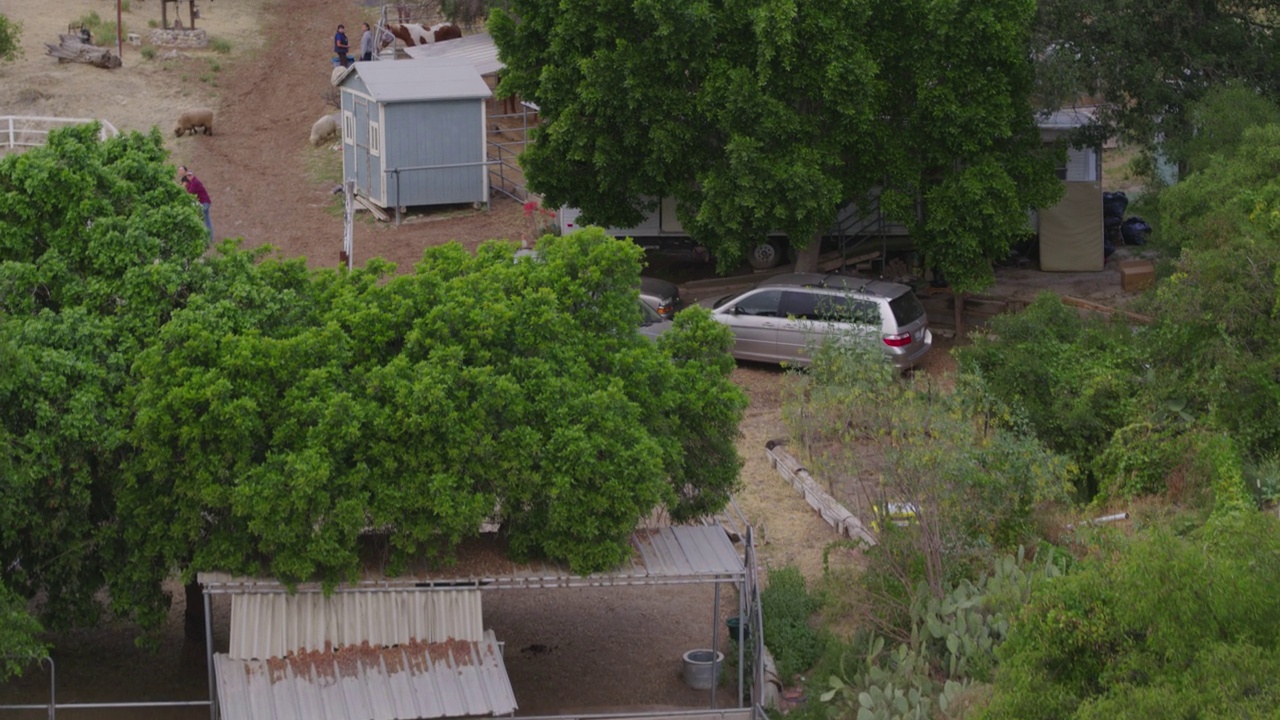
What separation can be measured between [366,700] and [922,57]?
1536 centimetres

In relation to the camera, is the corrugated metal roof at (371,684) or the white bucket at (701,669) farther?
the white bucket at (701,669)

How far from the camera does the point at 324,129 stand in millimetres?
37781

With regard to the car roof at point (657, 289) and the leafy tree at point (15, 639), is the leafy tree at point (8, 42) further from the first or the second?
the leafy tree at point (15, 639)

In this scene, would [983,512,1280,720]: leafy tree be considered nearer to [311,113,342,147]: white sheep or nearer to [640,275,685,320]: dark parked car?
[640,275,685,320]: dark parked car

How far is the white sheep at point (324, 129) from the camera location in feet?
124

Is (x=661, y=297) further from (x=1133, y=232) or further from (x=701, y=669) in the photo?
(x=1133, y=232)

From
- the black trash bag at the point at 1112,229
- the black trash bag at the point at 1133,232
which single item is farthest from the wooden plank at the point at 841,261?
A: the black trash bag at the point at 1133,232

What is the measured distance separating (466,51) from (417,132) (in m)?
5.87

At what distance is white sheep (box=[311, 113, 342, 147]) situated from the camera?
→ 37.7 metres

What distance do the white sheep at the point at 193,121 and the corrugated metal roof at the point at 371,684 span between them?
2734 centimetres

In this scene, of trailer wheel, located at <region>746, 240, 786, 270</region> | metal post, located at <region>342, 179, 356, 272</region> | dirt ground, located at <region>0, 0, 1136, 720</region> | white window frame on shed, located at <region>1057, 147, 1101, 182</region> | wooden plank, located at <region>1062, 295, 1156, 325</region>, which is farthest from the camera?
white window frame on shed, located at <region>1057, 147, 1101, 182</region>

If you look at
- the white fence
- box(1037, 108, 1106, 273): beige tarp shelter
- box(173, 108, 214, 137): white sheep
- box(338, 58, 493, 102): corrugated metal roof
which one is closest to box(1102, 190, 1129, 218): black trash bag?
box(1037, 108, 1106, 273): beige tarp shelter

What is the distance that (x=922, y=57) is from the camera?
23984mm

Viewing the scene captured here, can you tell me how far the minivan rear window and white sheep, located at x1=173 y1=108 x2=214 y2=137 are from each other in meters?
21.8
